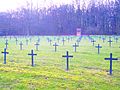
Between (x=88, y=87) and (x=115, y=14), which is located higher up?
(x=115, y=14)

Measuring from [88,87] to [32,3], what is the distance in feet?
212

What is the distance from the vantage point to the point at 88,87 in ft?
31.5

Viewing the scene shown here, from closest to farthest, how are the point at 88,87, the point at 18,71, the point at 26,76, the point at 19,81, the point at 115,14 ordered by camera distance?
the point at 88,87
the point at 19,81
the point at 26,76
the point at 18,71
the point at 115,14

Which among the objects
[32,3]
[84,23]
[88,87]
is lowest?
[88,87]

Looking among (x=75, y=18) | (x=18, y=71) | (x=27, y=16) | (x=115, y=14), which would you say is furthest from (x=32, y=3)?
(x=18, y=71)

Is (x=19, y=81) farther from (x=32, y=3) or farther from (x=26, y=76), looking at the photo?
(x=32, y=3)

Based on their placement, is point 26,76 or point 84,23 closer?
point 26,76

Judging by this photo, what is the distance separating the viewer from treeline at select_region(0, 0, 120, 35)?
71812 millimetres

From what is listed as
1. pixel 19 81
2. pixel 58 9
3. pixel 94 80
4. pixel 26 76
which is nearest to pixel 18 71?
pixel 26 76

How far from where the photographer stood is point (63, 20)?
76.2 m

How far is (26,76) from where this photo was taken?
1116 centimetres

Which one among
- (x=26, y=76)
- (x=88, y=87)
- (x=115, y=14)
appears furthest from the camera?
(x=115, y=14)

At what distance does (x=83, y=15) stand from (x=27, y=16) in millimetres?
15203

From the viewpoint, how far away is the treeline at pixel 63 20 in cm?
7181
